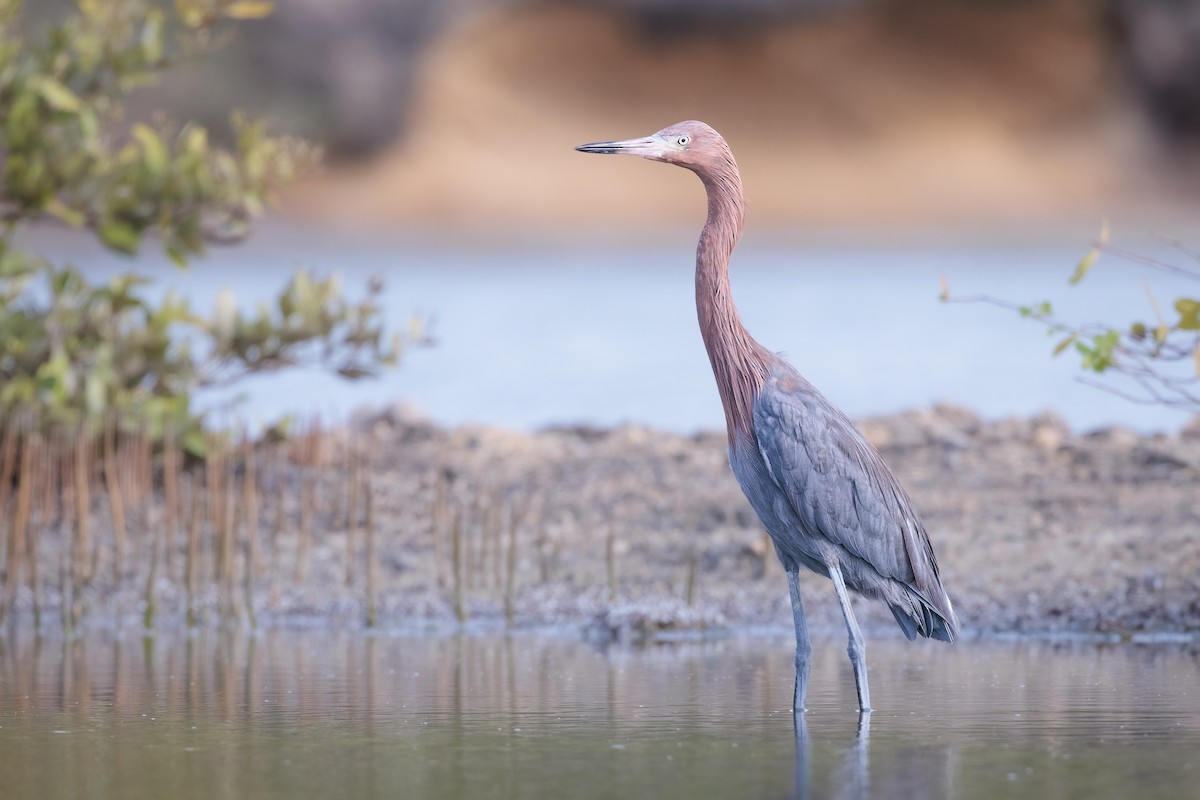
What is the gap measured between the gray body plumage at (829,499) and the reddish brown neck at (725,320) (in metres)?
0.08

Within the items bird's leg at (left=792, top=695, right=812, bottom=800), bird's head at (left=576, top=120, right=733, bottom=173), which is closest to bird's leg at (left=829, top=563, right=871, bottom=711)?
bird's leg at (left=792, top=695, right=812, bottom=800)

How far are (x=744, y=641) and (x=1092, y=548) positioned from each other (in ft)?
9.52

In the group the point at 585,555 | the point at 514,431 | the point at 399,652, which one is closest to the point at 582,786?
the point at 399,652

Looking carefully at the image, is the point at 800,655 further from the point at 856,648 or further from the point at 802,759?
the point at 802,759

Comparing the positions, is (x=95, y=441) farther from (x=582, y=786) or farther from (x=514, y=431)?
(x=582, y=786)

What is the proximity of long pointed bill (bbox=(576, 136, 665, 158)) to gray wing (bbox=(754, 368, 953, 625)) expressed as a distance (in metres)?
1.22

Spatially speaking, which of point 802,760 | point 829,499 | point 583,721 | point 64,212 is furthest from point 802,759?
point 64,212

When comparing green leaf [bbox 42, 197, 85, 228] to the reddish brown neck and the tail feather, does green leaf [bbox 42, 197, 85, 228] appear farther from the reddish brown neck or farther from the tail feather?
the tail feather

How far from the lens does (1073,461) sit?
1450cm

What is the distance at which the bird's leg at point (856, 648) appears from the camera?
7262 mm

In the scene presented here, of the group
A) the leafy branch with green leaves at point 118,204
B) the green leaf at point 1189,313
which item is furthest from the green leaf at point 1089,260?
the leafy branch with green leaves at point 118,204

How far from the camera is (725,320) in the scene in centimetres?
789

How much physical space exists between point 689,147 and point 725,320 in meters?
0.89

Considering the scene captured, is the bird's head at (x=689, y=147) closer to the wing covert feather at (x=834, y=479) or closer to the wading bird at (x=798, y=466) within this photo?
the wading bird at (x=798, y=466)
